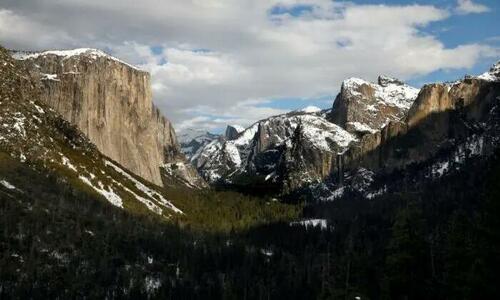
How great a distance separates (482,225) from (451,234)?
8.43m

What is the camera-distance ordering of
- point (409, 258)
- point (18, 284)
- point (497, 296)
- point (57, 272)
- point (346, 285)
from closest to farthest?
1. point (497, 296)
2. point (409, 258)
3. point (346, 285)
4. point (18, 284)
5. point (57, 272)

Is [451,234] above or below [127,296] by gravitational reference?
above

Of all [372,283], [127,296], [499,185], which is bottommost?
[127,296]

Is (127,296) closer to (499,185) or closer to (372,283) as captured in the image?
(372,283)

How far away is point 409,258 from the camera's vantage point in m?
47.4

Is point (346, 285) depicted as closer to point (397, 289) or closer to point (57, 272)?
point (397, 289)

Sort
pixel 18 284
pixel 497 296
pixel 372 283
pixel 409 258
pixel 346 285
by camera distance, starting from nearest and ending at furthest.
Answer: pixel 497 296 → pixel 409 258 → pixel 346 285 → pixel 372 283 → pixel 18 284

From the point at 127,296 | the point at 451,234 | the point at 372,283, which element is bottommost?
the point at 127,296

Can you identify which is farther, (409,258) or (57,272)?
(57,272)

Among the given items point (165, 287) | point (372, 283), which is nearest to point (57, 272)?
point (165, 287)

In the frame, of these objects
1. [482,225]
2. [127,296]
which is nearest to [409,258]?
[482,225]

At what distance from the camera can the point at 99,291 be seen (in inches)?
7347

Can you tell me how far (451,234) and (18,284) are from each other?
500 ft

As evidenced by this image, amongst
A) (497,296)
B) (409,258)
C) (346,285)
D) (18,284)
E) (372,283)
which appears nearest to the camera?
(497,296)
